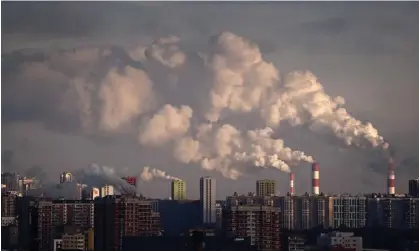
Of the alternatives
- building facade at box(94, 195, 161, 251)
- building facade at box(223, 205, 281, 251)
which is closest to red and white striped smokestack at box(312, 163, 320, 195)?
building facade at box(223, 205, 281, 251)

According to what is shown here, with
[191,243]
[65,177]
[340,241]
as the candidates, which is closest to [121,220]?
[65,177]

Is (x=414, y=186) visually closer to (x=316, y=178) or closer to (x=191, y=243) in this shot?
(x=316, y=178)

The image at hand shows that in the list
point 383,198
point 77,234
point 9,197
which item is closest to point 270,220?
point 383,198

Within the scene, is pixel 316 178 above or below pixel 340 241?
above

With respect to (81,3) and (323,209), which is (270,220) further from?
(81,3)

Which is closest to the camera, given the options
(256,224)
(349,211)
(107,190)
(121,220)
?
(349,211)
